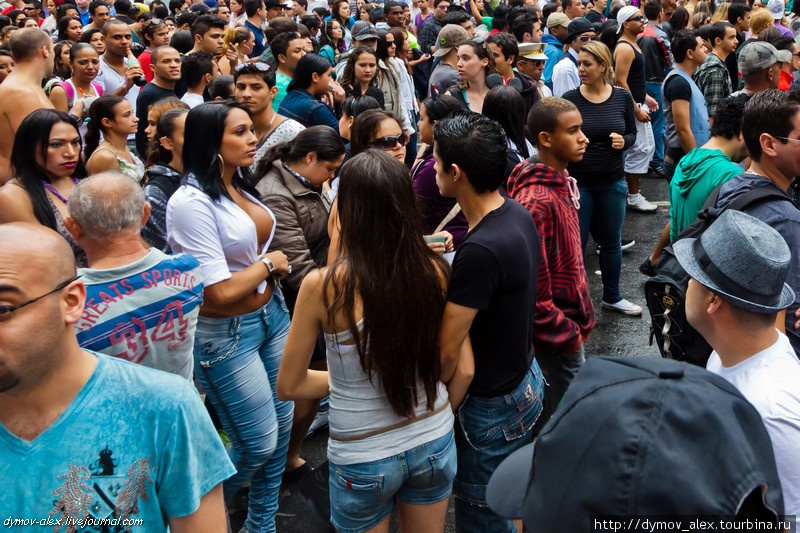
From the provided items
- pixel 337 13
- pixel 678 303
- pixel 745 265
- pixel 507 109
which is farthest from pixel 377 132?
pixel 337 13

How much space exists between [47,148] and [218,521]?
2519mm

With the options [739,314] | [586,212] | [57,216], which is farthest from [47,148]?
[586,212]

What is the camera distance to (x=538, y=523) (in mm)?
1322

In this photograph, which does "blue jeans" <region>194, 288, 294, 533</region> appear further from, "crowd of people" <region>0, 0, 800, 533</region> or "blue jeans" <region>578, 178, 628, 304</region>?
"blue jeans" <region>578, 178, 628, 304</region>

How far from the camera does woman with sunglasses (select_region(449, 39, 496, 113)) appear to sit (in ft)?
21.3

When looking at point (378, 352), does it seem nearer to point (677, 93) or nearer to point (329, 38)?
point (677, 93)

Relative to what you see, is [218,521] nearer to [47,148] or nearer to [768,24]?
[47,148]

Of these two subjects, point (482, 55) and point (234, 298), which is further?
point (482, 55)

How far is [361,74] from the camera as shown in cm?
724

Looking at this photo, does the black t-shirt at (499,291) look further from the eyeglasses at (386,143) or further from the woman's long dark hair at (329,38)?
the woman's long dark hair at (329,38)

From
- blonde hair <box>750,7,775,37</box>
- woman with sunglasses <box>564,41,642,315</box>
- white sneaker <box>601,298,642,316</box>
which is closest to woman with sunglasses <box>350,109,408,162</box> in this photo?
woman with sunglasses <box>564,41,642,315</box>

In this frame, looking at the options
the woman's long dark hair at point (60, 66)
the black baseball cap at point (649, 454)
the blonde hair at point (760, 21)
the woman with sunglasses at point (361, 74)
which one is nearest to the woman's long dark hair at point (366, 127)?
the woman with sunglasses at point (361, 74)

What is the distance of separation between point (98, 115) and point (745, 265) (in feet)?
13.7

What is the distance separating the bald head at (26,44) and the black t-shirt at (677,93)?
203 inches
